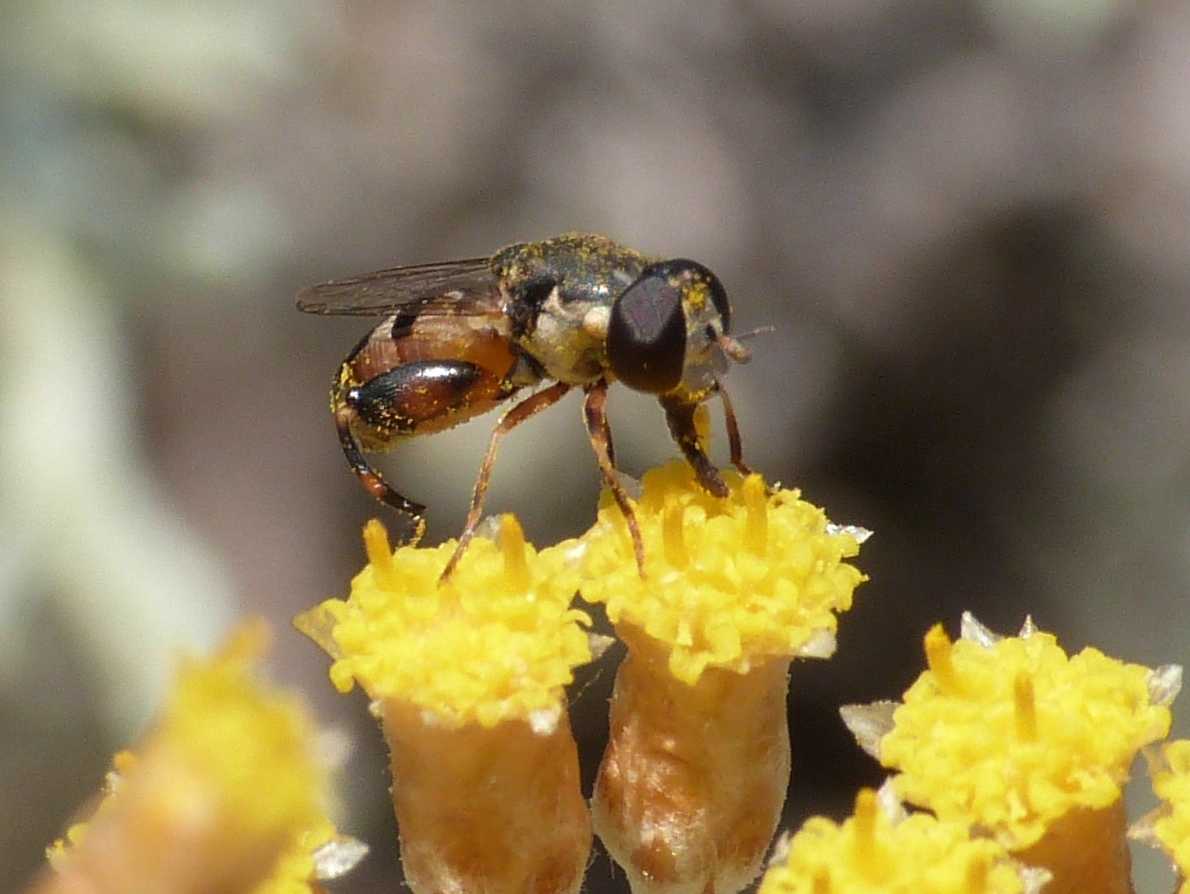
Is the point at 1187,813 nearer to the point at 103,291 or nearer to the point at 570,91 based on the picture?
the point at 103,291

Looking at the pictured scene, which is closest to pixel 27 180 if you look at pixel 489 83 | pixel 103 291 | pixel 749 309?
pixel 103 291

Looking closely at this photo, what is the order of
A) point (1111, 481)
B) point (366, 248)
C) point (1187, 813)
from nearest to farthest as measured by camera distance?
point (1187, 813)
point (1111, 481)
point (366, 248)

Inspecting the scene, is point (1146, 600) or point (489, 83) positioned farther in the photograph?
point (489, 83)

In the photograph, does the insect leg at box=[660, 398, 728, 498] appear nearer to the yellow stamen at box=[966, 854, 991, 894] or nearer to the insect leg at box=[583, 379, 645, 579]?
the insect leg at box=[583, 379, 645, 579]

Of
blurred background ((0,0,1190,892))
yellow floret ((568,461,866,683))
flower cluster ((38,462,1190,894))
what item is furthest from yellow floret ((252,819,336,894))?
blurred background ((0,0,1190,892))

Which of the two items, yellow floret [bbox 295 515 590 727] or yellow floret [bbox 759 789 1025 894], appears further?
yellow floret [bbox 295 515 590 727]

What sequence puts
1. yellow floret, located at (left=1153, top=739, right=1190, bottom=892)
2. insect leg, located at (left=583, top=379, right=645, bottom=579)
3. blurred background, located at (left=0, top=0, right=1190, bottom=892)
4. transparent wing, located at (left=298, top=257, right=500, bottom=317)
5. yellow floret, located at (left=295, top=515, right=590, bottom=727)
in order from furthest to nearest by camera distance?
blurred background, located at (left=0, top=0, right=1190, bottom=892) → transparent wing, located at (left=298, top=257, right=500, bottom=317) → insect leg, located at (left=583, top=379, right=645, bottom=579) → yellow floret, located at (left=295, top=515, right=590, bottom=727) → yellow floret, located at (left=1153, top=739, right=1190, bottom=892)

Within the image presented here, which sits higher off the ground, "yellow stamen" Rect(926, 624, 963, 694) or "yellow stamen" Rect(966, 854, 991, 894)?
"yellow stamen" Rect(926, 624, 963, 694)
